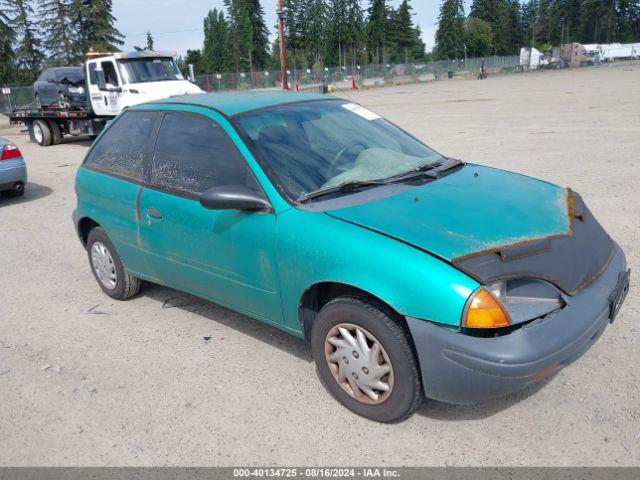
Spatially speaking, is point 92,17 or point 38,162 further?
point 92,17

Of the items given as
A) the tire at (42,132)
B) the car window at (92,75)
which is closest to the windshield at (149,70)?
the car window at (92,75)

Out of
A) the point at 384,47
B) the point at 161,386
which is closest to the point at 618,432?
the point at 161,386

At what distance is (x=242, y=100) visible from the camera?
402 centimetres

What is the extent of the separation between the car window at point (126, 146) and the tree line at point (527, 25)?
110194 millimetres

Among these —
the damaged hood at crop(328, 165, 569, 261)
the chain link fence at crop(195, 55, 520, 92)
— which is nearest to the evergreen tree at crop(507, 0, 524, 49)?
the chain link fence at crop(195, 55, 520, 92)

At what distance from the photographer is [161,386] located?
11.6ft

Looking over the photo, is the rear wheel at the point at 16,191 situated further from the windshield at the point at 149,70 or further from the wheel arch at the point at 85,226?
the windshield at the point at 149,70

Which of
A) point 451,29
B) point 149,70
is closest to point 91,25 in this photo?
point 149,70

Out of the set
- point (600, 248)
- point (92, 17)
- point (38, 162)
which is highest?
point (92, 17)

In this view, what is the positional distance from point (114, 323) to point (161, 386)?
1186 mm

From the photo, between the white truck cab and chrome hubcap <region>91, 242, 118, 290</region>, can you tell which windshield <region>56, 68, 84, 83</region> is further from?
chrome hubcap <region>91, 242, 118, 290</region>

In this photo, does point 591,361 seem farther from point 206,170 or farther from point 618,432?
point 206,170

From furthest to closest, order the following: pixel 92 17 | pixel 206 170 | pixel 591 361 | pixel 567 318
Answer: pixel 92 17 → pixel 206 170 → pixel 591 361 → pixel 567 318

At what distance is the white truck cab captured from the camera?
14.6m
